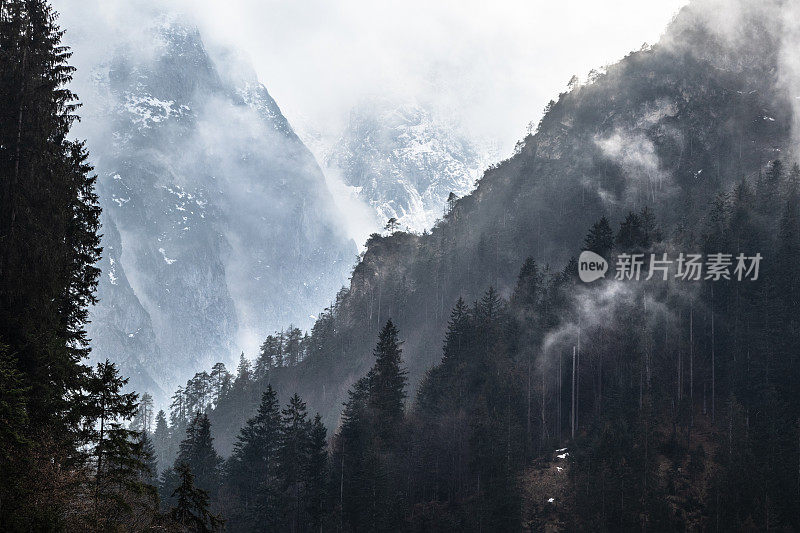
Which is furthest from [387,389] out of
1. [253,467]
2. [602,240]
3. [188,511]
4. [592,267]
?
[188,511]

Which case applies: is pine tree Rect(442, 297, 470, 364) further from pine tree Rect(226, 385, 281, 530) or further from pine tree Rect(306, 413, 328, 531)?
pine tree Rect(226, 385, 281, 530)

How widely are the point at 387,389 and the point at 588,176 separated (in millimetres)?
80287

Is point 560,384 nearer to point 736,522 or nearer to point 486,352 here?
point 486,352

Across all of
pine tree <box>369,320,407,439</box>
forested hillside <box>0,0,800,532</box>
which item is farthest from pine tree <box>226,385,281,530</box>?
pine tree <box>369,320,407,439</box>

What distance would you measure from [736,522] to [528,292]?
118 feet

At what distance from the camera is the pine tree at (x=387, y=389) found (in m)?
71.1

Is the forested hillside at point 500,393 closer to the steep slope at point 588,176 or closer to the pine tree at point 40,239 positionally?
the pine tree at point 40,239

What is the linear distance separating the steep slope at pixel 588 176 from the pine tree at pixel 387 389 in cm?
3644

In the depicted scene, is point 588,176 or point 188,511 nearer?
point 188,511

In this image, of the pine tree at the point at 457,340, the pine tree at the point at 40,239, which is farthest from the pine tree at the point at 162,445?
the pine tree at the point at 40,239

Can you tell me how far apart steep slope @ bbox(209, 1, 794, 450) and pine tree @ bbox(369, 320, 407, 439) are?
36.4 metres

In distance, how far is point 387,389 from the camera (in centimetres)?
7300

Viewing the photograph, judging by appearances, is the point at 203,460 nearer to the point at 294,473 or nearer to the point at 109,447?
the point at 294,473

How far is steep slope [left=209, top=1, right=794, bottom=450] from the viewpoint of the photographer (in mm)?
124938
